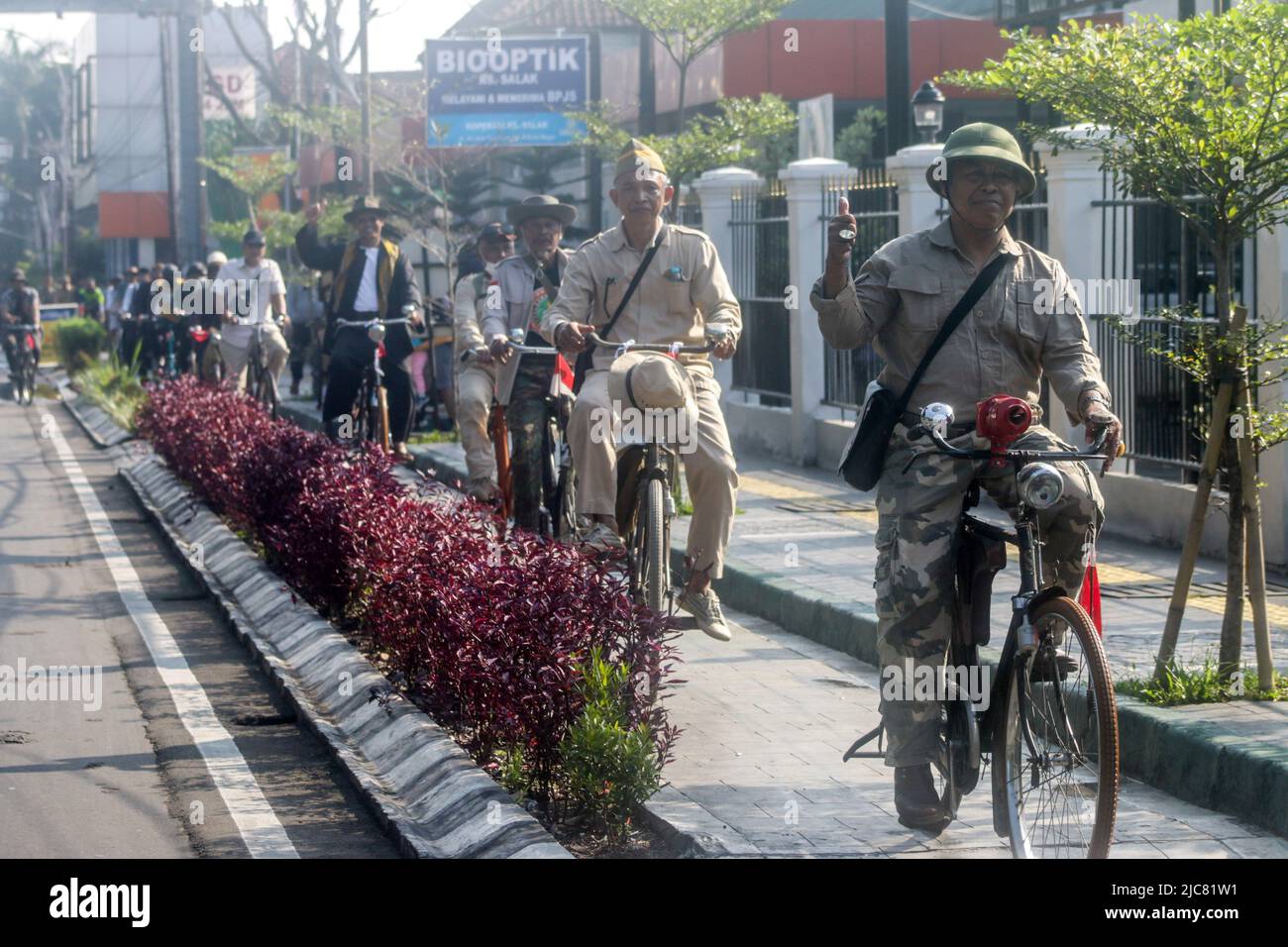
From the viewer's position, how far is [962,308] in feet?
17.4

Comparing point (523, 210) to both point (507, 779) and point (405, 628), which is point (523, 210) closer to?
point (405, 628)

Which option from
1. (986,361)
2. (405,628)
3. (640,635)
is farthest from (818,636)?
(986,361)

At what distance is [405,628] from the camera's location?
7215mm

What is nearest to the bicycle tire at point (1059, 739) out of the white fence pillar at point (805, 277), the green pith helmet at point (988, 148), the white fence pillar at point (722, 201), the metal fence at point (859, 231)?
the green pith helmet at point (988, 148)

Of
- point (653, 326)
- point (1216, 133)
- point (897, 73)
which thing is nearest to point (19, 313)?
point (897, 73)

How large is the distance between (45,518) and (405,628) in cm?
769

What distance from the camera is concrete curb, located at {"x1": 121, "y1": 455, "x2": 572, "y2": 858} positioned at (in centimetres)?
544

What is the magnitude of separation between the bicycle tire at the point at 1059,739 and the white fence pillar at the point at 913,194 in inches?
351

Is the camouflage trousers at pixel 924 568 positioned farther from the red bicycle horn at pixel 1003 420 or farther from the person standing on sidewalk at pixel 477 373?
the person standing on sidewalk at pixel 477 373

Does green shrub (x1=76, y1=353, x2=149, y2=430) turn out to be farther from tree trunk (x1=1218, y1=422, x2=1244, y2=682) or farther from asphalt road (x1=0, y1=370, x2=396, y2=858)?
tree trunk (x1=1218, y1=422, x2=1244, y2=682)

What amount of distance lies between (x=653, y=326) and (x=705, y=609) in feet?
3.99

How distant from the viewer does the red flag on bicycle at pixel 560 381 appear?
31.8ft

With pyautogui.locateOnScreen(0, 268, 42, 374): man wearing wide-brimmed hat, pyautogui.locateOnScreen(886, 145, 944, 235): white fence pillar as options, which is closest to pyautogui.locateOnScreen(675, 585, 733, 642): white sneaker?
pyautogui.locateOnScreen(886, 145, 944, 235): white fence pillar

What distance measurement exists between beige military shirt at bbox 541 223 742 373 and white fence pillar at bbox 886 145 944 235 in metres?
5.92
